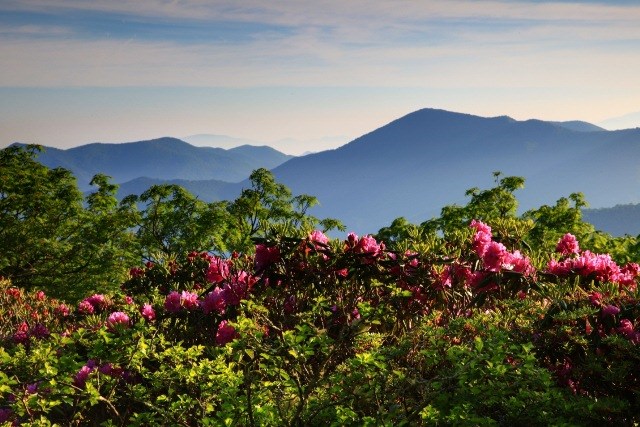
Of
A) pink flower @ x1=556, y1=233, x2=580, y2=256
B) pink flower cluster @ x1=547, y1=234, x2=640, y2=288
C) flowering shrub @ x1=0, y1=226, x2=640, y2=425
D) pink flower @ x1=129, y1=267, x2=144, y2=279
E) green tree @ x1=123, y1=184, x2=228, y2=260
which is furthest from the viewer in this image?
green tree @ x1=123, y1=184, x2=228, y2=260

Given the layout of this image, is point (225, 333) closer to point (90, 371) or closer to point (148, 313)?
point (148, 313)

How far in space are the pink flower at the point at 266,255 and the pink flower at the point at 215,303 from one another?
0.86m

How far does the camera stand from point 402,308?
17.9 ft

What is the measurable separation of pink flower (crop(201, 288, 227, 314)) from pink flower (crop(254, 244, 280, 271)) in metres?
0.86

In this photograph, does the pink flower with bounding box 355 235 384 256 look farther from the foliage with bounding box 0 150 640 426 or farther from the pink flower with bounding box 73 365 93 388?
the pink flower with bounding box 73 365 93 388

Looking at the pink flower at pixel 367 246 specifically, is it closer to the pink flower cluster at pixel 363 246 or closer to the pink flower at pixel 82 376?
the pink flower cluster at pixel 363 246

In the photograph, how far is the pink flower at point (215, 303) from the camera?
5.57 meters

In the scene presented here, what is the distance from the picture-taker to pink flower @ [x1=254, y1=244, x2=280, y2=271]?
4891 mm

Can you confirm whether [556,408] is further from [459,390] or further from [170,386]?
[170,386]

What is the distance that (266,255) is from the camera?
4.90 metres

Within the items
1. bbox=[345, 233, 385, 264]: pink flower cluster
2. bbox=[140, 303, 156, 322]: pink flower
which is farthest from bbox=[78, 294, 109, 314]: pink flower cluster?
Answer: bbox=[345, 233, 385, 264]: pink flower cluster

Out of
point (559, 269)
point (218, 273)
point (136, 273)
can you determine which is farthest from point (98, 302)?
point (559, 269)

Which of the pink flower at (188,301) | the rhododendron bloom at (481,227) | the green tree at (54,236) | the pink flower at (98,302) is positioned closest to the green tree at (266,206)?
the green tree at (54,236)

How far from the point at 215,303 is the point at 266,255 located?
986 millimetres
